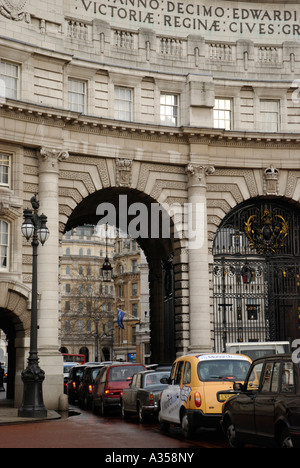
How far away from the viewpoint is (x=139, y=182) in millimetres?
35875

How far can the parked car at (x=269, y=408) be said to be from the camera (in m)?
13.0

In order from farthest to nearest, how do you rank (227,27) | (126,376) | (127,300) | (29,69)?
(127,300)
(227,27)
(29,69)
(126,376)

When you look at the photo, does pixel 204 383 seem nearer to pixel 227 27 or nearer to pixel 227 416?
pixel 227 416

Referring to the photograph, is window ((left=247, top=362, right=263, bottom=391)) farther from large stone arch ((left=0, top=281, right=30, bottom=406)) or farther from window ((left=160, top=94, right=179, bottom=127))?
window ((left=160, top=94, right=179, bottom=127))

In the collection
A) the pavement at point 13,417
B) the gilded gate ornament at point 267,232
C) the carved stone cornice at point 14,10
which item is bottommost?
the pavement at point 13,417

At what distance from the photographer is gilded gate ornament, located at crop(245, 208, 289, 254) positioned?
125 ft

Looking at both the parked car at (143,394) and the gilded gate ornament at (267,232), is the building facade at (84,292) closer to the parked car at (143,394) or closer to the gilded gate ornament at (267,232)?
the gilded gate ornament at (267,232)

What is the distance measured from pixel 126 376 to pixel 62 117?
39.4 feet

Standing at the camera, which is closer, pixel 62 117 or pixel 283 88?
pixel 62 117

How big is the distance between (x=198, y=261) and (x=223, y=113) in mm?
7801

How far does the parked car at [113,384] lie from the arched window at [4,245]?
6.74 m

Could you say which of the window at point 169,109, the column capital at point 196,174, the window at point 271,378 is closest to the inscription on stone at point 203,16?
the window at point 169,109

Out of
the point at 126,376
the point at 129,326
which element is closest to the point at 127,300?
the point at 129,326

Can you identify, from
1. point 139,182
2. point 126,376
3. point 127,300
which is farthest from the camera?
point 127,300
